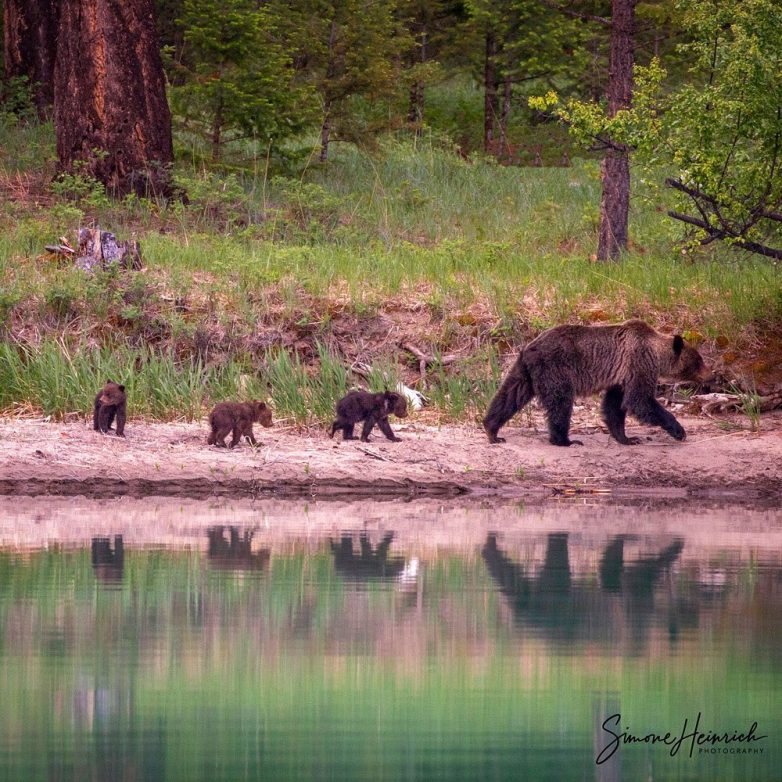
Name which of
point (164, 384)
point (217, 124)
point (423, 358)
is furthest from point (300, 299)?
point (217, 124)

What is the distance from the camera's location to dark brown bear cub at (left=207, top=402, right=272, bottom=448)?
1450 cm

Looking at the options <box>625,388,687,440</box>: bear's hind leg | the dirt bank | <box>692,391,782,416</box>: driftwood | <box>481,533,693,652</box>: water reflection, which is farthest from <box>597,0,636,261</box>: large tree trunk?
<box>481,533,693,652</box>: water reflection

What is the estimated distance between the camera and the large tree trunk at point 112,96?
23.6 meters

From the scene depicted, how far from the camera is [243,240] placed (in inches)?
886

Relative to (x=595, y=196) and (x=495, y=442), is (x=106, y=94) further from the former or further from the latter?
(x=495, y=442)

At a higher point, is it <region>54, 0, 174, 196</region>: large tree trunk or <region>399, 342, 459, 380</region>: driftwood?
<region>54, 0, 174, 196</region>: large tree trunk

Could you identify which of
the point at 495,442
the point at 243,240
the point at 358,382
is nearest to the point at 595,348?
the point at 495,442

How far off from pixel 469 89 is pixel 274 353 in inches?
1084

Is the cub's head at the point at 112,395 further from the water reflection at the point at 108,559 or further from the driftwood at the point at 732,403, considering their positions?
the driftwood at the point at 732,403

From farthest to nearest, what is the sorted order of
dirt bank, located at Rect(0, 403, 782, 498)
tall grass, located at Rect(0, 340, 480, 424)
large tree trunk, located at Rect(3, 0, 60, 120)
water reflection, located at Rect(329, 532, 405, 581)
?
large tree trunk, located at Rect(3, 0, 60, 120), tall grass, located at Rect(0, 340, 480, 424), dirt bank, located at Rect(0, 403, 782, 498), water reflection, located at Rect(329, 532, 405, 581)

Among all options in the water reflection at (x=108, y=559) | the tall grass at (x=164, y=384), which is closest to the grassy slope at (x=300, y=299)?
the tall grass at (x=164, y=384)

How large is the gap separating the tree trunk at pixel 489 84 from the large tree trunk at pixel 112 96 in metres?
13.0
